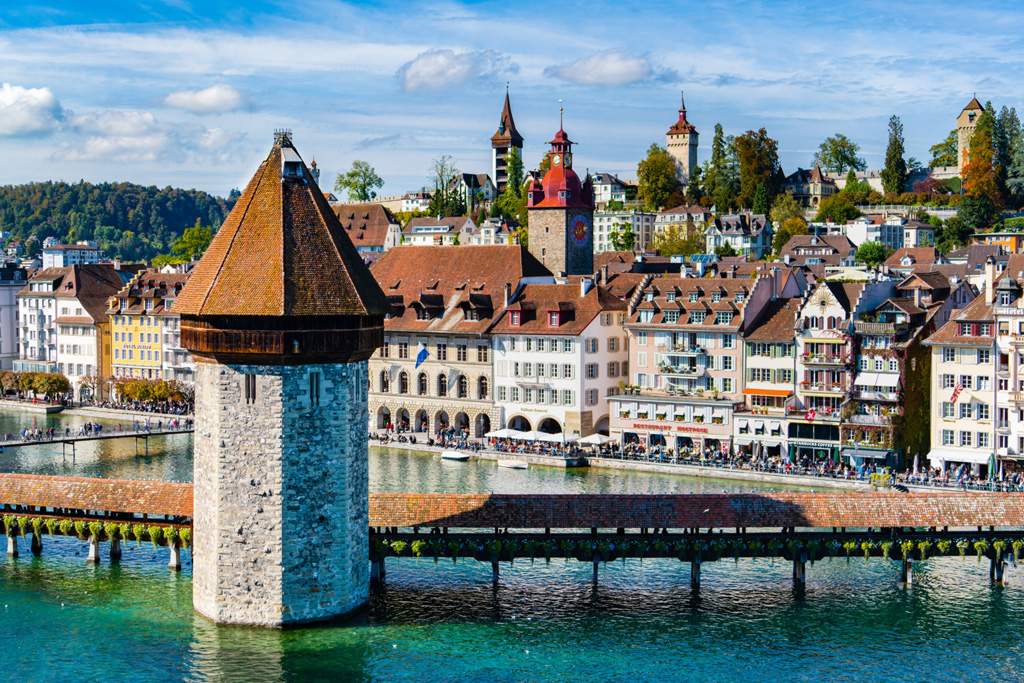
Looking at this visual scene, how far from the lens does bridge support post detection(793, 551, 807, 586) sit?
40.8 m

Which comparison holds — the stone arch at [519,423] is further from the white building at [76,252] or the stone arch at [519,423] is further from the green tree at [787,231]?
the white building at [76,252]

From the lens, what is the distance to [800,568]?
41375mm

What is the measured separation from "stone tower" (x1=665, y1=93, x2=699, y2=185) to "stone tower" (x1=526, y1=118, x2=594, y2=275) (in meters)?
77.0

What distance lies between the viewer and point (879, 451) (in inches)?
2443

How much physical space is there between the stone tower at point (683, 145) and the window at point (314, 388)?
443ft

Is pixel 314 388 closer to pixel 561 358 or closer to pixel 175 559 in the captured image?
pixel 175 559

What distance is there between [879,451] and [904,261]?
147 ft

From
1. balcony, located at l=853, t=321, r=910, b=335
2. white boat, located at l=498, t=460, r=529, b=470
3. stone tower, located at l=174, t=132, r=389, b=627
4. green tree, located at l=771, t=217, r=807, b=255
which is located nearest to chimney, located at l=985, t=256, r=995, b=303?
balcony, located at l=853, t=321, r=910, b=335

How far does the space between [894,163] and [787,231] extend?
22018mm

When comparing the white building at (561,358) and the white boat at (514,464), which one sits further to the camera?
the white building at (561,358)

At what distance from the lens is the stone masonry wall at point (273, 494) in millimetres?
35344

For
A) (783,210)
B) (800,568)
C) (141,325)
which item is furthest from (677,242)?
(800,568)

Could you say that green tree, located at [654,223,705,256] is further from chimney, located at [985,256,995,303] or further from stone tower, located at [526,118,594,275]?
chimney, located at [985,256,995,303]

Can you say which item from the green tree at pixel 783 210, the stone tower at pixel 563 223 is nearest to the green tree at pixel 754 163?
the green tree at pixel 783 210
